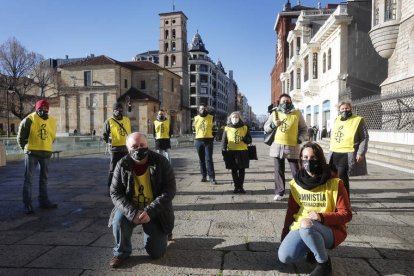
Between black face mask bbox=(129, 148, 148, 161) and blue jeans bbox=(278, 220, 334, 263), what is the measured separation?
161 cm

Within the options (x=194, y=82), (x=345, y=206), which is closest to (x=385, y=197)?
(x=345, y=206)

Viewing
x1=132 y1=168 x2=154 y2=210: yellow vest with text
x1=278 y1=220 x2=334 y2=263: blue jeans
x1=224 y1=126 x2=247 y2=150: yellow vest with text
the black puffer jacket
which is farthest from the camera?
x1=224 y1=126 x2=247 y2=150: yellow vest with text

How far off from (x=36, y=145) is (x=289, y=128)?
4201 mm

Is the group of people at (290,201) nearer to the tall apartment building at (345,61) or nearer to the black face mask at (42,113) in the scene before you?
the black face mask at (42,113)

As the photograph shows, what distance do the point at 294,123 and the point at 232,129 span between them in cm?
145

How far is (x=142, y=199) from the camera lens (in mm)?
3584

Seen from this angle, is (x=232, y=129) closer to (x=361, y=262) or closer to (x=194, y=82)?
(x=361, y=262)

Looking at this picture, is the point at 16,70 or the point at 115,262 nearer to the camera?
the point at 115,262

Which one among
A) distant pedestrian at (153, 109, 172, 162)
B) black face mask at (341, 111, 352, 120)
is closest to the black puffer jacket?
black face mask at (341, 111, 352, 120)

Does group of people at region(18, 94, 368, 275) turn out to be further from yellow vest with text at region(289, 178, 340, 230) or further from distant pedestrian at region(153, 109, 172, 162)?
distant pedestrian at region(153, 109, 172, 162)

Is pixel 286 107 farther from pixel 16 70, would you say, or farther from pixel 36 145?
pixel 16 70

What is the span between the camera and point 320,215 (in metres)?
3.04

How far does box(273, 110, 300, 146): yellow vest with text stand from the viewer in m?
5.92

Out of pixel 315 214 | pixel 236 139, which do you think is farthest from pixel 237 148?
pixel 315 214
